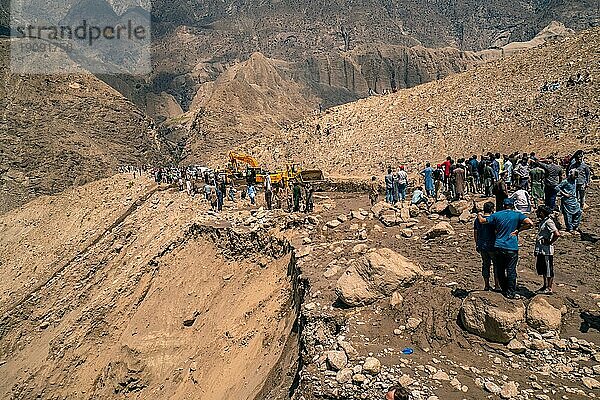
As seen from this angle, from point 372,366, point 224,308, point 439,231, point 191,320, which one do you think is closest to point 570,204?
point 439,231

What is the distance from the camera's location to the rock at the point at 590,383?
167 inches

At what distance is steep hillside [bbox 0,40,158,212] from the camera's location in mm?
36941

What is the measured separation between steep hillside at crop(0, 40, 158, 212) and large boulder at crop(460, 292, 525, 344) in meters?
38.5

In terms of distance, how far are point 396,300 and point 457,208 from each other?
4.67 meters

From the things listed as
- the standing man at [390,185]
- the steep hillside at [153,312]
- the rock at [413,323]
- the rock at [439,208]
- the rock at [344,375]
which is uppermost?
the standing man at [390,185]

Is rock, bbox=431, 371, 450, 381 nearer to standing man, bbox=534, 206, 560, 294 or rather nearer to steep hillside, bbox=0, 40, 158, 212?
standing man, bbox=534, 206, 560, 294

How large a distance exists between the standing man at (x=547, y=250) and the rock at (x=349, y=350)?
2598mm

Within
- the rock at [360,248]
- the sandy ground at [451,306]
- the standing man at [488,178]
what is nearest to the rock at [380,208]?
the sandy ground at [451,306]

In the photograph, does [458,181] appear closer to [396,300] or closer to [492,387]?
[396,300]

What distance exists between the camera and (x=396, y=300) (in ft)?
20.0

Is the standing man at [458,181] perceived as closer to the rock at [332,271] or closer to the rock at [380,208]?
the rock at [380,208]

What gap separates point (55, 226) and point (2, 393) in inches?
645

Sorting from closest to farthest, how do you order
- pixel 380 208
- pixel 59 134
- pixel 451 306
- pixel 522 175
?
pixel 451 306 → pixel 522 175 → pixel 380 208 → pixel 59 134

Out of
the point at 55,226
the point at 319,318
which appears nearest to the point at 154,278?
the point at 319,318
